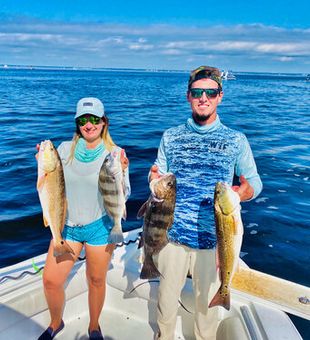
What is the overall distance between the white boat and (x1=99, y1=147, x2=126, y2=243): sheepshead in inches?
56.0

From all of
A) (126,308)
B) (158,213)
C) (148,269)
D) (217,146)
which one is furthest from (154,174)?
(126,308)

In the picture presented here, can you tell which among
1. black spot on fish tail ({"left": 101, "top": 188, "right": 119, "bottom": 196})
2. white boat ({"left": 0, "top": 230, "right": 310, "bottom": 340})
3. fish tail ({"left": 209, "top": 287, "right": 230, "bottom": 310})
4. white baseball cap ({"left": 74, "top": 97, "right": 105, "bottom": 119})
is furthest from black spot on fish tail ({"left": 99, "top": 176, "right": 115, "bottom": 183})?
white boat ({"left": 0, "top": 230, "right": 310, "bottom": 340})

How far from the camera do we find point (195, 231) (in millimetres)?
3848

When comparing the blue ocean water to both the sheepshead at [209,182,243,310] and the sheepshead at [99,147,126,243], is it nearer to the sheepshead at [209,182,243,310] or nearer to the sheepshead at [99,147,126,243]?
the sheepshead at [209,182,243,310]

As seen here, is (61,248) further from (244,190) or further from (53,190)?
(244,190)

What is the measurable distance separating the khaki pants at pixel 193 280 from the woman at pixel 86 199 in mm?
740

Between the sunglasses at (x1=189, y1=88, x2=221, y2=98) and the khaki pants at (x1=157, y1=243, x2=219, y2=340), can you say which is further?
the khaki pants at (x1=157, y1=243, x2=219, y2=340)

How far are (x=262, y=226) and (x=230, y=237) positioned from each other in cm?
718

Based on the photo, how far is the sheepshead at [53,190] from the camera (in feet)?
12.3

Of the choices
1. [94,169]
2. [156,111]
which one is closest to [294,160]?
[94,169]

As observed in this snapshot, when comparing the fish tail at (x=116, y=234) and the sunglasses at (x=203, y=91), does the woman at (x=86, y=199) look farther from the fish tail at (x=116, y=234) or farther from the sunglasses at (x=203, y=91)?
the sunglasses at (x=203, y=91)

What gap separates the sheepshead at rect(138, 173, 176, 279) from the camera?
3.48 m

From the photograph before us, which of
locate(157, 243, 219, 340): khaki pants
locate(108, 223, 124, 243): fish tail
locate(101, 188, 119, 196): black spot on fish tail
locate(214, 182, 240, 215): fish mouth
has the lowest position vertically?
locate(157, 243, 219, 340): khaki pants

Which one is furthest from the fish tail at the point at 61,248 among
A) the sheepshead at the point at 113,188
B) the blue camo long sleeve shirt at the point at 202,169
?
the blue camo long sleeve shirt at the point at 202,169
